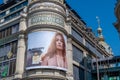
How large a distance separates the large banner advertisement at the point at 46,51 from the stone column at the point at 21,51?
7.74ft

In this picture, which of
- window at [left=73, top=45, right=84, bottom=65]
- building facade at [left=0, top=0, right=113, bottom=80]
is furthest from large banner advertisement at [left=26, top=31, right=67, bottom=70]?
window at [left=73, top=45, right=84, bottom=65]

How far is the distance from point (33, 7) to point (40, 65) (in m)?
13.3

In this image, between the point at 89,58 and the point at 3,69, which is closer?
the point at 3,69

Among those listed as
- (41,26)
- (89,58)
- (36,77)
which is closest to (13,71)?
(36,77)

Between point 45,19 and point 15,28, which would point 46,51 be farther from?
point 15,28

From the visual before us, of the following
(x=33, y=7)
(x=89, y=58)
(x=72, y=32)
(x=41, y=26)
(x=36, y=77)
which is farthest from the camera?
(x=89, y=58)

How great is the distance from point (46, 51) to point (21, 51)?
6.55m

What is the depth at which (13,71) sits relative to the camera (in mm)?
49156

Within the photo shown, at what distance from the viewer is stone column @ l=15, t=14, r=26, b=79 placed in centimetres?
4697

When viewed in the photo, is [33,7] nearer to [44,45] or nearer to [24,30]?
[24,30]

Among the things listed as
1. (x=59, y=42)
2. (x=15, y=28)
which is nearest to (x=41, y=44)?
(x=59, y=42)

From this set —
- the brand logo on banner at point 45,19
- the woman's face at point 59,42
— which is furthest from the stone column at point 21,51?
the woman's face at point 59,42

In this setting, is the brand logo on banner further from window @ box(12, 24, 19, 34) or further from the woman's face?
window @ box(12, 24, 19, 34)

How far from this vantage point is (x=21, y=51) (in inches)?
1925
